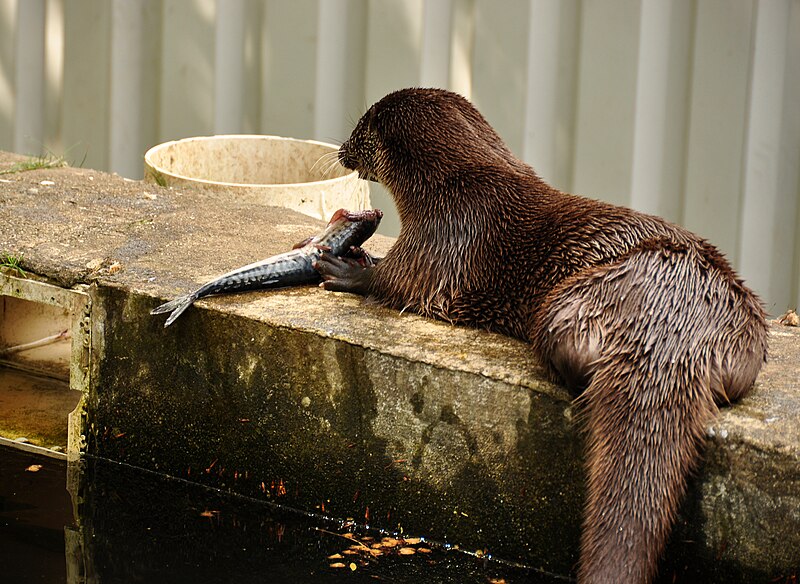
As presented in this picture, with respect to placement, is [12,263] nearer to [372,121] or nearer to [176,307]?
[176,307]

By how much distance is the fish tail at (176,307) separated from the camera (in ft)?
9.90

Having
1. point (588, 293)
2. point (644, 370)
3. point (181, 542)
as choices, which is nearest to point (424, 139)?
point (588, 293)

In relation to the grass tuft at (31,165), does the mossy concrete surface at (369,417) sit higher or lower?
lower

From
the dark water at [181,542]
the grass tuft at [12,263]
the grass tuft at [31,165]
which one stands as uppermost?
the grass tuft at [31,165]

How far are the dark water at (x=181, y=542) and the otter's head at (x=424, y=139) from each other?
918 millimetres

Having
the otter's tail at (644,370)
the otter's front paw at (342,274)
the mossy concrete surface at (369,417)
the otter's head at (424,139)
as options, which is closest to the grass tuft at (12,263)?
the mossy concrete surface at (369,417)

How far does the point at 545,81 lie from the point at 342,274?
7.15 feet

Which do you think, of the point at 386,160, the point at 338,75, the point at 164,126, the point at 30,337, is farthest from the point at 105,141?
the point at 386,160

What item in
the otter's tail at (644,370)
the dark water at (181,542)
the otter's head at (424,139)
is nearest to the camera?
the otter's tail at (644,370)

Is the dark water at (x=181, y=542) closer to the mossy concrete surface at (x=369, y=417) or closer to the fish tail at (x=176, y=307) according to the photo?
the mossy concrete surface at (x=369, y=417)

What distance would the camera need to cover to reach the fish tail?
3.02 metres

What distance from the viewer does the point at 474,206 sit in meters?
3.04

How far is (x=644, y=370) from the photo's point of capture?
8.20 feet

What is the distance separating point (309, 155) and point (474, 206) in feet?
6.14
